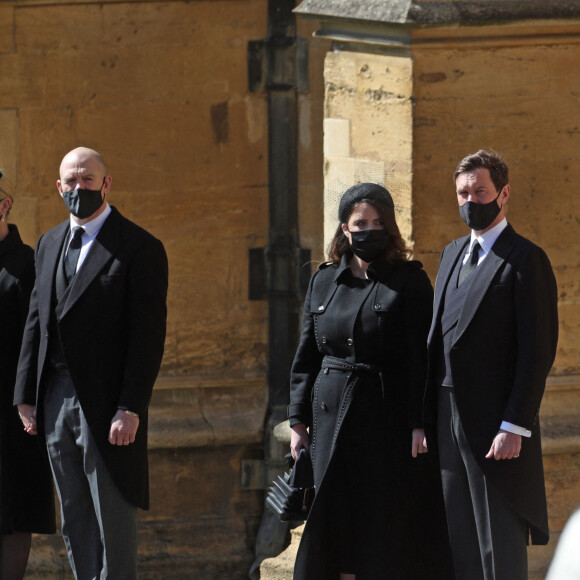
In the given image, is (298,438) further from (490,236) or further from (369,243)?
(490,236)

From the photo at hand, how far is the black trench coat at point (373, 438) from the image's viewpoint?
428 cm

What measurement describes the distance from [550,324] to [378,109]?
55.4 inches

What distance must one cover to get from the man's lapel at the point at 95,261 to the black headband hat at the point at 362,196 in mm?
800

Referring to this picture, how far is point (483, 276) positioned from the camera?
4.10m

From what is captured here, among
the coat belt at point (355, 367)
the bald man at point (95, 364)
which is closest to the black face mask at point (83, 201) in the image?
the bald man at point (95, 364)

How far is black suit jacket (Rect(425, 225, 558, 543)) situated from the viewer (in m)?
4.02

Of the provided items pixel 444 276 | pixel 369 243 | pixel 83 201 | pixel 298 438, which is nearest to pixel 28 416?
pixel 83 201

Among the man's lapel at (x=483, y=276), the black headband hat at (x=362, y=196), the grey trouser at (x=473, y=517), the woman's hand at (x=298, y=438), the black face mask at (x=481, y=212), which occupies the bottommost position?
the grey trouser at (x=473, y=517)

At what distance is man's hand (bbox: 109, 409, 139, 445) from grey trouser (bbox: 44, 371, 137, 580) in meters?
0.08

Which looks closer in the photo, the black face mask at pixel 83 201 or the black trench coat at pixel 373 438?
the black trench coat at pixel 373 438

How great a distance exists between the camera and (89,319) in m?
4.38

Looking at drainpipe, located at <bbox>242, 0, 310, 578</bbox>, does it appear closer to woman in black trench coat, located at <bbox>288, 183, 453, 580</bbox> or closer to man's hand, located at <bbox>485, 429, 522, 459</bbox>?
woman in black trench coat, located at <bbox>288, 183, 453, 580</bbox>

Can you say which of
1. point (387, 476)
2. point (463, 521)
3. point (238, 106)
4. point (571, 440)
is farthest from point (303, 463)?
point (238, 106)

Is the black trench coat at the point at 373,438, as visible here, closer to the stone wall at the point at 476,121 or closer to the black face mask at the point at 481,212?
the black face mask at the point at 481,212
